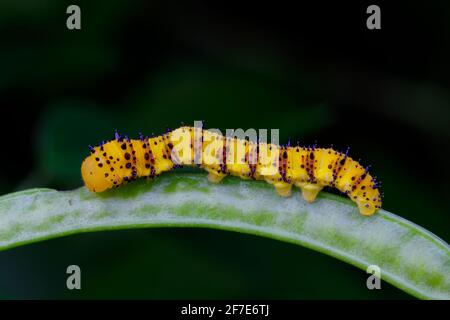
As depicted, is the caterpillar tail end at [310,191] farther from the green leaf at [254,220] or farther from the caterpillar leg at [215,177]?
the caterpillar leg at [215,177]

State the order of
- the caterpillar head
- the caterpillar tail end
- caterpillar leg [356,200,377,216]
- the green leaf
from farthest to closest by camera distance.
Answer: the caterpillar head
the caterpillar tail end
caterpillar leg [356,200,377,216]
the green leaf

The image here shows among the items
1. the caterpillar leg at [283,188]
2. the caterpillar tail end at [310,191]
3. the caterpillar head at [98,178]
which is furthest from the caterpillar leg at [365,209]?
the caterpillar head at [98,178]

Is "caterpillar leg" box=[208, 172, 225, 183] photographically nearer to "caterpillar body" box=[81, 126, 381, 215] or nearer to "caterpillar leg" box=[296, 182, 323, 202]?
"caterpillar body" box=[81, 126, 381, 215]

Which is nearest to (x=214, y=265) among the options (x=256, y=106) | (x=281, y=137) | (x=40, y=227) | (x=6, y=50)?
(x=281, y=137)

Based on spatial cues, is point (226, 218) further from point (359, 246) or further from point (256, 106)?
point (256, 106)

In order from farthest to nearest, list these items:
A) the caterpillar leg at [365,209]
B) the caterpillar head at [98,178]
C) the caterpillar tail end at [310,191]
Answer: the caterpillar head at [98,178]
the caterpillar tail end at [310,191]
the caterpillar leg at [365,209]

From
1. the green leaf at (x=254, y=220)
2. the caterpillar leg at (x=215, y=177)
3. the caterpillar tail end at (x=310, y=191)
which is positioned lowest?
the green leaf at (x=254, y=220)

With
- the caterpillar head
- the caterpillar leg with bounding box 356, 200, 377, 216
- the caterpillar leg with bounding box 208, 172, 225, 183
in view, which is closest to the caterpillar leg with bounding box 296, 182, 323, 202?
the caterpillar leg with bounding box 356, 200, 377, 216

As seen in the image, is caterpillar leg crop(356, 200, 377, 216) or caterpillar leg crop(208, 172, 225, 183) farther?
caterpillar leg crop(208, 172, 225, 183)
